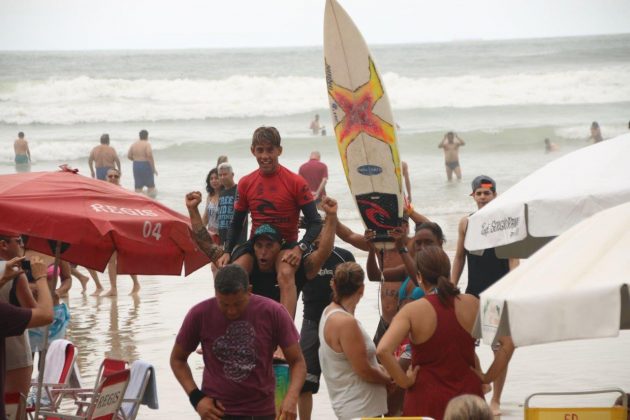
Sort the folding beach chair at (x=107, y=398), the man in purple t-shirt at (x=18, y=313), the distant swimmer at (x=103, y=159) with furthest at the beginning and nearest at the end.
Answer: the distant swimmer at (x=103, y=159), the folding beach chair at (x=107, y=398), the man in purple t-shirt at (x=18, y=313)

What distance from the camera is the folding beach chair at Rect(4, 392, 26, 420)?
6578mm

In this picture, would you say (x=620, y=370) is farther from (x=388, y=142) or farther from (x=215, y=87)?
(x=215, y=87)

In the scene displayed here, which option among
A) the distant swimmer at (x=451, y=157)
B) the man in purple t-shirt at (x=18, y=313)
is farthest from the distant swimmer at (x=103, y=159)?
the man in purple t-shirt at (x=18, y=313)

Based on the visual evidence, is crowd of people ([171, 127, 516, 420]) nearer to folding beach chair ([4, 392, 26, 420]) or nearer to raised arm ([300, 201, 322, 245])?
raised arm ([300, 201, 322, 245])

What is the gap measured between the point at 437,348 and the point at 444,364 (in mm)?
87

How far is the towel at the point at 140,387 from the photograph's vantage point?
23.7 ft

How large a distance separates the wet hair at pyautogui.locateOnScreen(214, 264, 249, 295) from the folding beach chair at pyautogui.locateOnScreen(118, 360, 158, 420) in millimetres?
1856

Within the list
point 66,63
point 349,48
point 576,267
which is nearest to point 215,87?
point 66,63


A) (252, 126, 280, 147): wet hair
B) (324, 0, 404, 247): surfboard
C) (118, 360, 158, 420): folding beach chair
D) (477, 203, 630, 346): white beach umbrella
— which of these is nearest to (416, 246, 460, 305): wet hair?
(477, 203, 630, 346): white beach umbrella

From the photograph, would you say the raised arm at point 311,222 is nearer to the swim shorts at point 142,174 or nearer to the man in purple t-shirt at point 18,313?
the man in purple t-shirt at point 18,313

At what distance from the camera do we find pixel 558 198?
22.4 feet

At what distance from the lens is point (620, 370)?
29.2ft

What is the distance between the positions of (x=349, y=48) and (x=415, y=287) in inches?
97.2

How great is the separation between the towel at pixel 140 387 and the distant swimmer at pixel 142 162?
21303 millimetres
